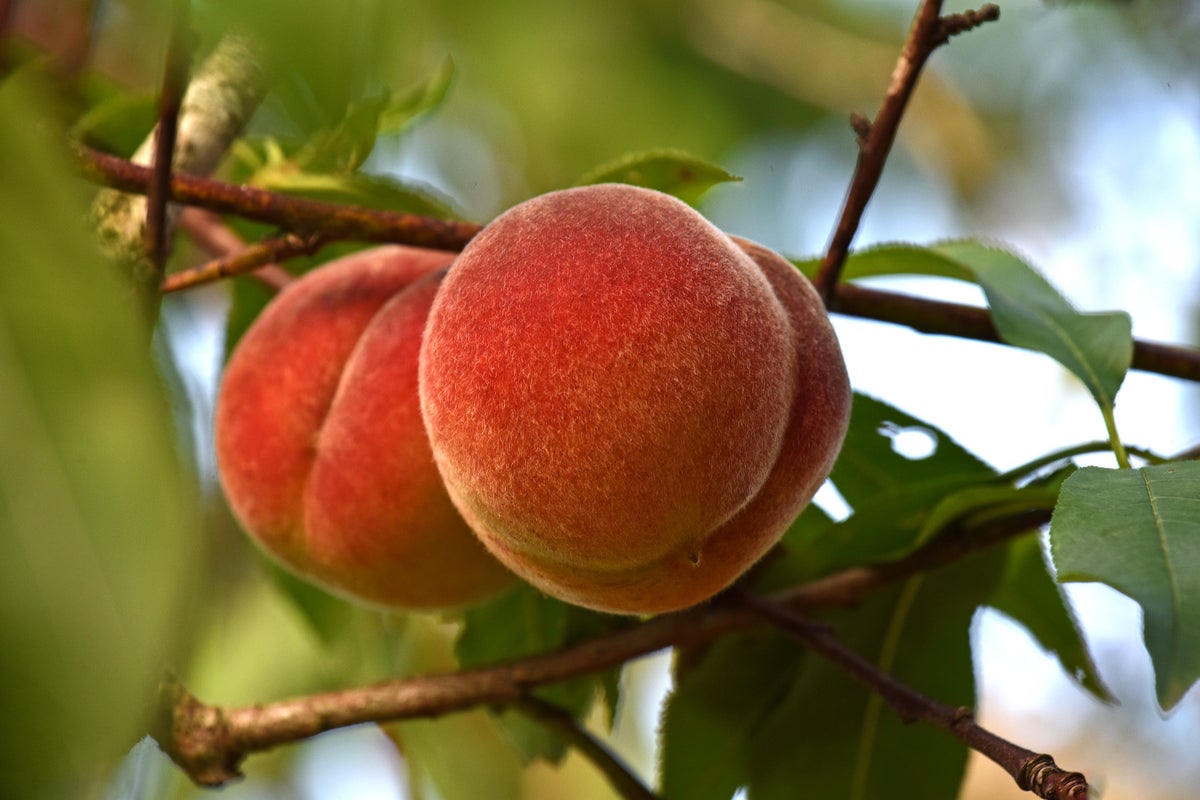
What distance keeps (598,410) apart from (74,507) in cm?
42

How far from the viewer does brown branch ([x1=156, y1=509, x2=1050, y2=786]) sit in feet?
Answer: 3.57

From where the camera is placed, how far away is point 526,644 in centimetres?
129

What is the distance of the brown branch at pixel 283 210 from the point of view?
37.9 inches

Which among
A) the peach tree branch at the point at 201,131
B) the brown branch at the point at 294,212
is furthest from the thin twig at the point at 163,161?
the peach tree branch at the point at 201,131

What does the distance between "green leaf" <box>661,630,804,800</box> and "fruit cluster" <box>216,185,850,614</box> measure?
300mm

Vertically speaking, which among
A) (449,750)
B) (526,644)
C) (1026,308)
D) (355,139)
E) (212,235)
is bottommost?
(449,750)

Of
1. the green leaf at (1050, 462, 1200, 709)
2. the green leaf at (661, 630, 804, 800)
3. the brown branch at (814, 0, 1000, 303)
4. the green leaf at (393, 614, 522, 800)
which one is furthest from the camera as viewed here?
the green leaf at (393, 614, 522, 800)

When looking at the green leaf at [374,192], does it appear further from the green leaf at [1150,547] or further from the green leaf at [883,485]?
the green leaf at [1150,547]

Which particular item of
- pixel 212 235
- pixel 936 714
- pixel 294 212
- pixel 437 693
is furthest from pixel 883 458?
pixel 212 235

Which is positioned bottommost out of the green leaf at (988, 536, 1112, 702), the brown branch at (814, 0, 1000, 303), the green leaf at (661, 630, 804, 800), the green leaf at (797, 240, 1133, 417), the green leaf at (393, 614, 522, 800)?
the green leaf at (393, 614, 522, 800)

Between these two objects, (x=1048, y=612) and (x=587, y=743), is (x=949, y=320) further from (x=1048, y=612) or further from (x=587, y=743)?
(x=587, y=743)

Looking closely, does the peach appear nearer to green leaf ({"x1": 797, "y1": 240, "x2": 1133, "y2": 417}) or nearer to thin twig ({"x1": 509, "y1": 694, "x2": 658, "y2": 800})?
thin twig ({"x1": 509, "y1": 694, "x2": 658, "y2": 800})

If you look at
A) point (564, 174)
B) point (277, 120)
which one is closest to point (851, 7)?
point (564, 174)

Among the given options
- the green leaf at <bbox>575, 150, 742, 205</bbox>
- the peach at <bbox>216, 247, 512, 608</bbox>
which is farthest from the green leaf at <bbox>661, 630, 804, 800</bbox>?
the green leaf at <bbox>575, 150, 742, 205</bbox>
